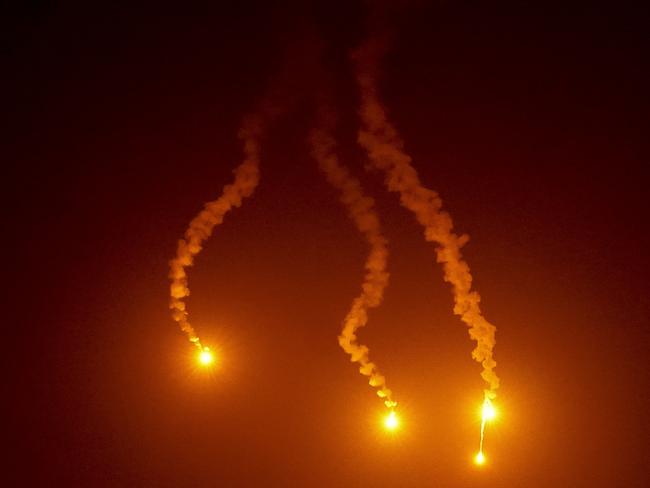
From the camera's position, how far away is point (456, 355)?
622 cm

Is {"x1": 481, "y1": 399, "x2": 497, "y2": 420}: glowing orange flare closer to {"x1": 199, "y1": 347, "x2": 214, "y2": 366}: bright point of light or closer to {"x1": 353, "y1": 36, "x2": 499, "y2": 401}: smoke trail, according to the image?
{"x1": 353, "y1": 36, "x2": 499, "y2": 401}: smoke trail

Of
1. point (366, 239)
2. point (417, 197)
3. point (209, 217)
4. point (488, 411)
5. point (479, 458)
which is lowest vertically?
point (479, 458)

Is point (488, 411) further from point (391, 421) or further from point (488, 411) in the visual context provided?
point (391, 421)

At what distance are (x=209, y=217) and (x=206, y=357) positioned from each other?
1.58m

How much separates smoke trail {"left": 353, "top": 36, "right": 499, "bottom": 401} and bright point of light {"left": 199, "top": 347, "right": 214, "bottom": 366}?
2.70 metres

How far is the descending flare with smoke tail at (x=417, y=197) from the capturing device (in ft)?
17.9

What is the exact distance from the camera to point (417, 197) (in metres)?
5.84

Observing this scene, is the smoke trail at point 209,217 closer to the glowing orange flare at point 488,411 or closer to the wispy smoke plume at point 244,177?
the wispy smoke plume at point 244,177

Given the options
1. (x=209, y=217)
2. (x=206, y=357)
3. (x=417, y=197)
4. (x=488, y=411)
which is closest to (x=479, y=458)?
(x=488, y=411)

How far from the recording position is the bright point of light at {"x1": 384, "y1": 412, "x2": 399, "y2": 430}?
638cm

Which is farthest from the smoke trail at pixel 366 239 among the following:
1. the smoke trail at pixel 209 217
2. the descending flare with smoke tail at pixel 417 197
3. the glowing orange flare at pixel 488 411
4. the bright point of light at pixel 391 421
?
the glowing orange flare at pixel 488 411

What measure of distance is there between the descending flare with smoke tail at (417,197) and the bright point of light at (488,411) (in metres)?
0.06

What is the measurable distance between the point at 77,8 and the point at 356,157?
3.06m

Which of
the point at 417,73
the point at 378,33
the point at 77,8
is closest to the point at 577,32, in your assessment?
the point at 417,73
